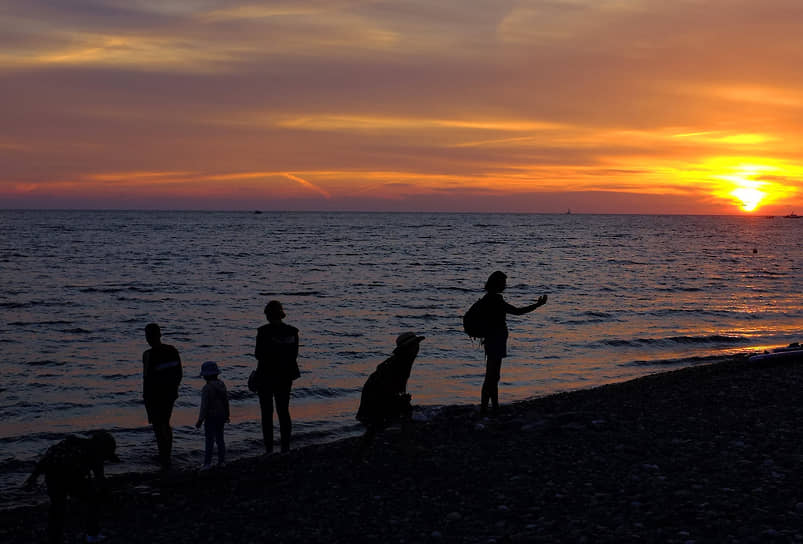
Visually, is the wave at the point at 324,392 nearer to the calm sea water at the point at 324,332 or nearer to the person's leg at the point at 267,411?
the calm sea water at the point at 324,332

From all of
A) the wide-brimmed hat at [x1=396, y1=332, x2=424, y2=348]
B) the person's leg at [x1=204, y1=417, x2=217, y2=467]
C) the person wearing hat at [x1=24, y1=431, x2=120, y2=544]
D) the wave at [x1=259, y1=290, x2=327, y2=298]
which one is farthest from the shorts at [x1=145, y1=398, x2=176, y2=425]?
the wave at [x1=259, y1=290, x2=327, y2=298]

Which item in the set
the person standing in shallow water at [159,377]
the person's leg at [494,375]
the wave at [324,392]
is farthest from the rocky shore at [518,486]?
the wave at [324,392]

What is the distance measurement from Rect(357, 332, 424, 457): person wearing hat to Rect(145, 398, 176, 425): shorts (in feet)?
9.37

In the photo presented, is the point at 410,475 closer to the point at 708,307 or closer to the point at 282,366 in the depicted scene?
the point at 282,366

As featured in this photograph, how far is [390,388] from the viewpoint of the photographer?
10312mm

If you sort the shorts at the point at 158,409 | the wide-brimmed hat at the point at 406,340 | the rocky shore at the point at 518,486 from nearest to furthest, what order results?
1. the rocky shore at the point at 518,486
2. the wide-brimmed hat at the point at 406,340
3. the shorts at the point at 158,409

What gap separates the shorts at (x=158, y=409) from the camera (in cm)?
1072

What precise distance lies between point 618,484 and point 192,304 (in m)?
32.7

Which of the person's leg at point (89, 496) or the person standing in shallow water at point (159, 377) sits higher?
the person standing in shallow water at point (159, 377)

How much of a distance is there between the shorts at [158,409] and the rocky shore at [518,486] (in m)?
0.86

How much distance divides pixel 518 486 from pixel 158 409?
17.7ft

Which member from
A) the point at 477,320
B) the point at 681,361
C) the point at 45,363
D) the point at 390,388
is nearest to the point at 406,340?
the point at 390,388

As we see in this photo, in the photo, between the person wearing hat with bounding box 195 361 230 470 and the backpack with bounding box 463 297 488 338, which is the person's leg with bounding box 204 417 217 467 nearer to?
the person wearing hat with bounding box 195 361 230 470

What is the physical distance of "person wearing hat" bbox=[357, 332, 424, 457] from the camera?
33.8ft
